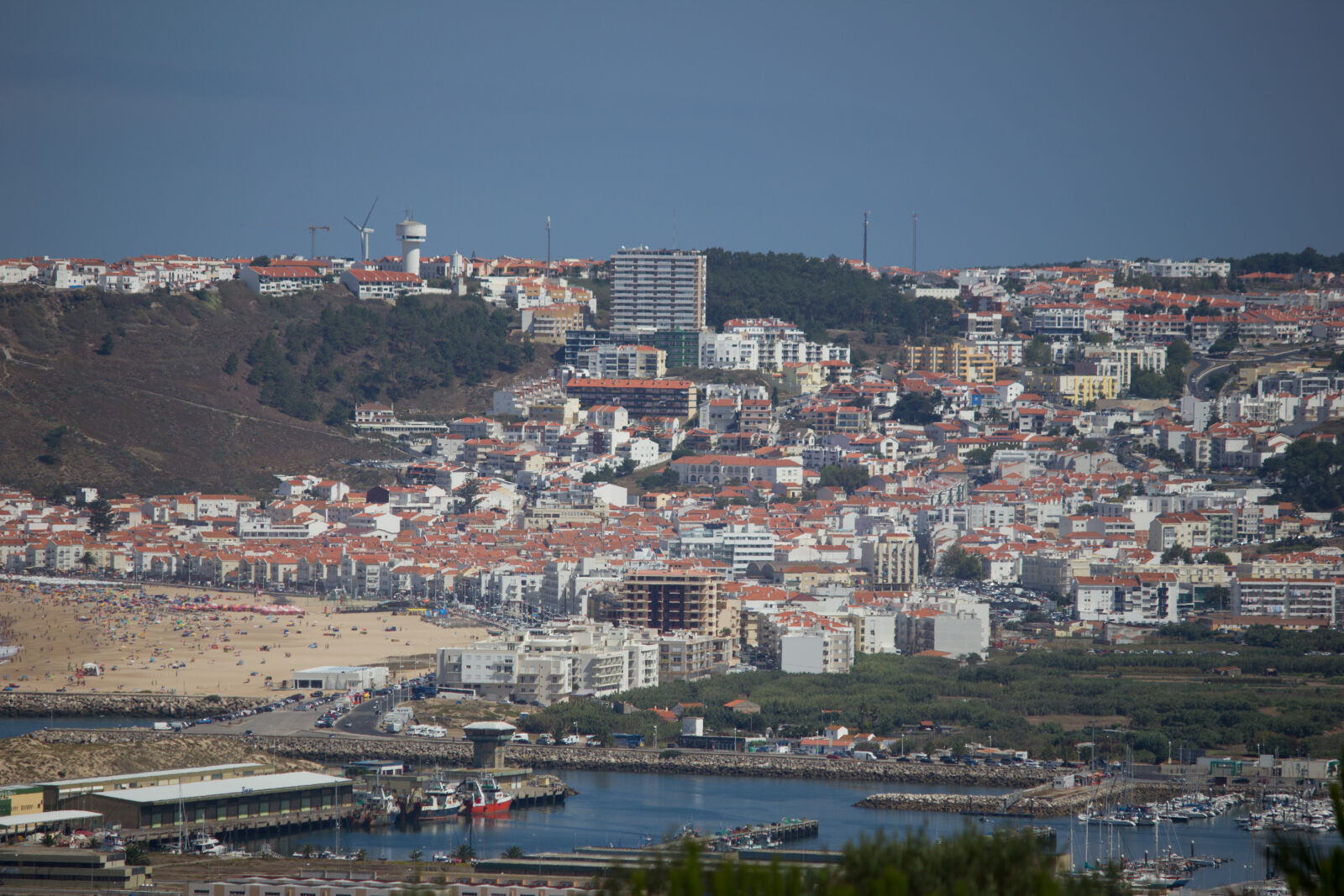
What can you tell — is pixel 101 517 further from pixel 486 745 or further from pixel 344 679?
pixel 486 745

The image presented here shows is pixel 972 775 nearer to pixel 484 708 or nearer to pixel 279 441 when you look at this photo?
pixel 484 708

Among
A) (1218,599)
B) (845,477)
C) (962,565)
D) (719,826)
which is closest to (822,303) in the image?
(845,477)

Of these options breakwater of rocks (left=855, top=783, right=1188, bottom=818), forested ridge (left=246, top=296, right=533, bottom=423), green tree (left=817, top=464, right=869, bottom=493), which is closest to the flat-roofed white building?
forested ridge (left=246, top=296, right=533, bottom=423)

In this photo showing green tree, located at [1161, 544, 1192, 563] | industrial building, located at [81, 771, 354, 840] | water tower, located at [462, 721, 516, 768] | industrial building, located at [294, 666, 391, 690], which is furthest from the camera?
green tree, located at [1161, 544, 1192, 563]

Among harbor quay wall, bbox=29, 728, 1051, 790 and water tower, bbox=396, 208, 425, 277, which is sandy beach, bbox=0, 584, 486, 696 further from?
water tower, bbox=396, 208, 425, 277

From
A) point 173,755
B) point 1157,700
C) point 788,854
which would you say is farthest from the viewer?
point 1157,700

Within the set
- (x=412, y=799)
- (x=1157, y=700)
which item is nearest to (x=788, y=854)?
(x=412, y=799)
